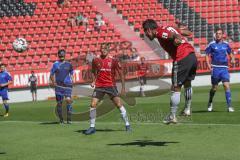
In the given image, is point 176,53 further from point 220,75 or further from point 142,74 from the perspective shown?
point 142,74

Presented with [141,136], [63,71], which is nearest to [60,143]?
[141,136]

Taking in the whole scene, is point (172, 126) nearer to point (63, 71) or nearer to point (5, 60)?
point (63, 71)

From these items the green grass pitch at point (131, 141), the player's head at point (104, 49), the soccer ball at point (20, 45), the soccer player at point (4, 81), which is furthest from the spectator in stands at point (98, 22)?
the player's head at point (104, 49)

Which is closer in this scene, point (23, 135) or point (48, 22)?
point (23, 135)

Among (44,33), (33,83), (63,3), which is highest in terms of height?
(63,3)

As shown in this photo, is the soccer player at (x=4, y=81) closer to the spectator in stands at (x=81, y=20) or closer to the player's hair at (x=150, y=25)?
the player's hair at (x=150, y=25)

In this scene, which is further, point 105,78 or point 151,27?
point 105,78

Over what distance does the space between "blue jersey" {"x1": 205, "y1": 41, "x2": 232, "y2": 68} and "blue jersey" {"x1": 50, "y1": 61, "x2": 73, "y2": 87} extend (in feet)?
13.9


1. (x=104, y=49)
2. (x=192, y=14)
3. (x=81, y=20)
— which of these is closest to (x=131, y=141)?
(x=104, y=49)

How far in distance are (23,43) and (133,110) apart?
675 inches

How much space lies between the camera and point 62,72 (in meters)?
17.4

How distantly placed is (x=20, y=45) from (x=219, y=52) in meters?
20.7

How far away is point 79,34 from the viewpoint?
4084 cm

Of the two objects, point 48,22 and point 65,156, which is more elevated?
point 48,22
